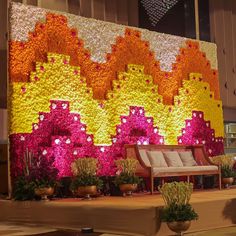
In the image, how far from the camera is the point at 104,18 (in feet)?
29.5

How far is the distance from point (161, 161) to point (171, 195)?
2.95 meters

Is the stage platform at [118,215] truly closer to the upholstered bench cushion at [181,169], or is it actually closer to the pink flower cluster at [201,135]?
the upholstered bench cushion at [181,169]

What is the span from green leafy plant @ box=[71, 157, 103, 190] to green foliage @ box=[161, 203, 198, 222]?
1.87m

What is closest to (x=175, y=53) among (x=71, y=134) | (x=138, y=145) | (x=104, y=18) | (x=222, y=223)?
(x=104, y=18)

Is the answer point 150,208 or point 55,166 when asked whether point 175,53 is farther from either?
point 150,208

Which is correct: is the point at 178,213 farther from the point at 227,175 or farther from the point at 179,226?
the point at 227,175

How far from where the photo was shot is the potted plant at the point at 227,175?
783 centimetres

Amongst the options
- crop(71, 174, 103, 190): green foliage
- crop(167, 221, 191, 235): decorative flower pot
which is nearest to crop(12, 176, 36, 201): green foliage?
crop(71, 174, 103, 190): green foliage

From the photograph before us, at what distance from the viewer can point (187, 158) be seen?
310 inches

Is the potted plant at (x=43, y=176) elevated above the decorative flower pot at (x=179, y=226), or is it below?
above

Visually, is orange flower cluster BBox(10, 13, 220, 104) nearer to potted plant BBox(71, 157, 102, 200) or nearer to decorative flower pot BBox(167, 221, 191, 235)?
potted plant BBox(71, 157, 102, 200)

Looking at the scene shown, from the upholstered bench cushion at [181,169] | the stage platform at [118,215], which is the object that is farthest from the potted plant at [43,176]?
the upholstered bench cushion at [181,169]

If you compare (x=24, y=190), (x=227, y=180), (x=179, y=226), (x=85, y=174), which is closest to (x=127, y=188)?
(x=85, y=174)

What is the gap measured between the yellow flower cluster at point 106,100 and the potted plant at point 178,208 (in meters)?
2.62
